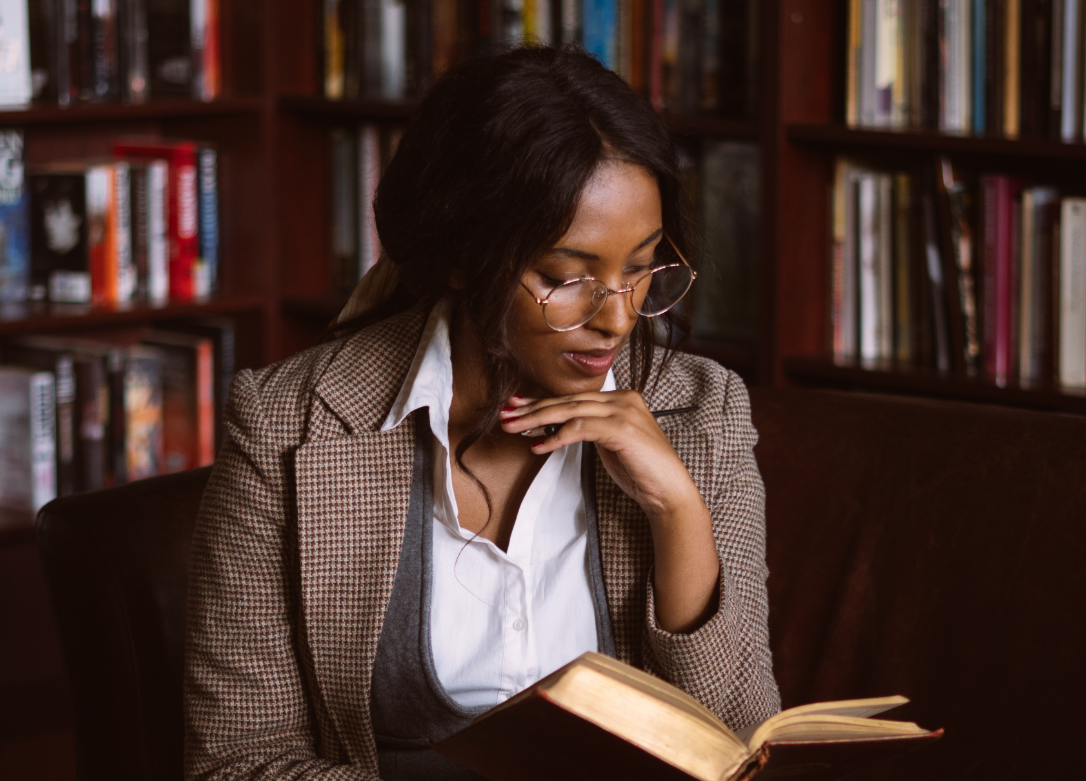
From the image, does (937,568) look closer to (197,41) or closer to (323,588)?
(323,588)

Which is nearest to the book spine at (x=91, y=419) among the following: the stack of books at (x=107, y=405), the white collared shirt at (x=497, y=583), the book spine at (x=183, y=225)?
the stack of books at (x=107, y=405)

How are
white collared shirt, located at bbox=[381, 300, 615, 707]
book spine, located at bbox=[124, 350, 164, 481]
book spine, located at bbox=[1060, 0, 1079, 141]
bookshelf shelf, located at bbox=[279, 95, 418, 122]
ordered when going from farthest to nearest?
book spine, located at bbox=[124, 350, 164, 481]
bookshelf shelf, located at bbox=[279, 95, 418, 122]
book spine, located at bbox=[1060, 0, 1079, 141]
white collared shirt, located at bbox=[381, 300, 615, 707]

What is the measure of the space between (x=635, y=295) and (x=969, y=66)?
95cm

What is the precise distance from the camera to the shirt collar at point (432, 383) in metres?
1.19

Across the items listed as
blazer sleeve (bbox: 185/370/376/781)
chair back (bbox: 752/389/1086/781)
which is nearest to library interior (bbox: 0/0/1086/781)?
chair back (bbox: 752/389/1086/781)

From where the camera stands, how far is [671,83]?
2107mm

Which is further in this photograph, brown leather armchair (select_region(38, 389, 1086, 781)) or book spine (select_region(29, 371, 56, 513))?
book spine (select_region(29, 371, 56, 513))

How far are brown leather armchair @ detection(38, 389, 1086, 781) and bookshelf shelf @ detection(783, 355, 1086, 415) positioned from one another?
0.47 m

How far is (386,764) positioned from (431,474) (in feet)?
0.94

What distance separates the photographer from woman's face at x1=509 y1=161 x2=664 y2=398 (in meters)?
1.08

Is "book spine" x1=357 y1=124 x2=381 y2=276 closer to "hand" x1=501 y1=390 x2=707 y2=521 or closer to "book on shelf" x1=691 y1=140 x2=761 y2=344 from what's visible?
"book on shelf" x1=691 y1=140 x2=761 y2=344

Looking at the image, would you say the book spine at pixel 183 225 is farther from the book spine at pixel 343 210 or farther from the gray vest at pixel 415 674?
the gray vest at pixel 415 674

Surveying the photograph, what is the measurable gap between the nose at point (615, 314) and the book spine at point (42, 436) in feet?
5.11

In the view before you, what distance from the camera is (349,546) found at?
1.17m
